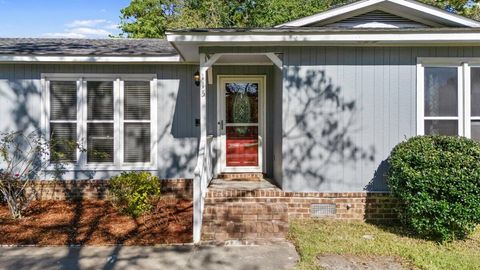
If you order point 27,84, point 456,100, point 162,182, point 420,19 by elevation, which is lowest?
point 162,182

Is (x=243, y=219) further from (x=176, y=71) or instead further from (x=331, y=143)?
(x=176, y=71)

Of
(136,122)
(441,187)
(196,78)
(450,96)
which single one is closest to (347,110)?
(450,96)

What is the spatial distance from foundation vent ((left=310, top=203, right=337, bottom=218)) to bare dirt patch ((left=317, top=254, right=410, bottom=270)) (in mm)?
1669

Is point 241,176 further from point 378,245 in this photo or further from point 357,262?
point 357,262

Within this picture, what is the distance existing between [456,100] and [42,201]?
8508 millimetres

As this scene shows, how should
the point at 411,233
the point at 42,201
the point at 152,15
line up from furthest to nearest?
the point at 152,15 < the point at 42,201 < the point at 411,233

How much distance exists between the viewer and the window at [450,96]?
688cm

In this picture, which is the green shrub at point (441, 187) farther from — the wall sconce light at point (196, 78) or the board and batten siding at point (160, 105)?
the board and batten siding at point (160, 105)

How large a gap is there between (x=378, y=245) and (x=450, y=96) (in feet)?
10.6

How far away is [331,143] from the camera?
6785 millimetres

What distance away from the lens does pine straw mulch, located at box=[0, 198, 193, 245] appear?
5.82 m

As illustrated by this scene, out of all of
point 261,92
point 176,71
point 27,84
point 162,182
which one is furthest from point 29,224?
point 261,92

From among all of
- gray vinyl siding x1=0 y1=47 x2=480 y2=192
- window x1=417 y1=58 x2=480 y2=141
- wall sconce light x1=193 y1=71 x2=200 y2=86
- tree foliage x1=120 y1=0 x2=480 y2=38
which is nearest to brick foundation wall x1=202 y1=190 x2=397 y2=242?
gray vinyl siding x1=0 y1=47 x2=480 y2=192

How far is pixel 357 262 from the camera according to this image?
4.91 metres
